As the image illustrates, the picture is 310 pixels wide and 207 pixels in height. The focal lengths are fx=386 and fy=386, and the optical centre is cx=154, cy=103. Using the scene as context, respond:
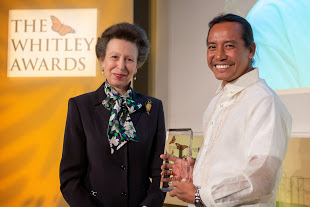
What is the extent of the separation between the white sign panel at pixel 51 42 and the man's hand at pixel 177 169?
2.76m

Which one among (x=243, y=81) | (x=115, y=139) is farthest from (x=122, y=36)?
(x=243, y=81)

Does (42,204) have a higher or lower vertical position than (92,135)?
lower

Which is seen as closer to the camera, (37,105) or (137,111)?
(137,111)

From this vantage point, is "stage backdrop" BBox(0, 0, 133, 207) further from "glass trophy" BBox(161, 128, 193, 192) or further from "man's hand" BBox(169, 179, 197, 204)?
"man's hand" BBox(169, 179, 197, 204)

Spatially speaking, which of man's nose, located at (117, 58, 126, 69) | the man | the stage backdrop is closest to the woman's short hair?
man's nose, located at (117, 58, 126, 69)

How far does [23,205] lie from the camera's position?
13.4 feet

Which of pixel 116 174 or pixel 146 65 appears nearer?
pixel 116 174

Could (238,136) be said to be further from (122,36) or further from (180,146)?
(122,36)

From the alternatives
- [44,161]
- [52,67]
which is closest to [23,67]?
[52,67]

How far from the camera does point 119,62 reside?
77.9 inches

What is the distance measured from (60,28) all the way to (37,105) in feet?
2.86

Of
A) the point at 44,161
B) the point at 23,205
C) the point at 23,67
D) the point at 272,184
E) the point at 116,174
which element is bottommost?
the point at 23,205

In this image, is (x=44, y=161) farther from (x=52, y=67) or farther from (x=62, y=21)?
(x=62, y=21)

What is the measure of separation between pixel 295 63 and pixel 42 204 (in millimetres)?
2870
